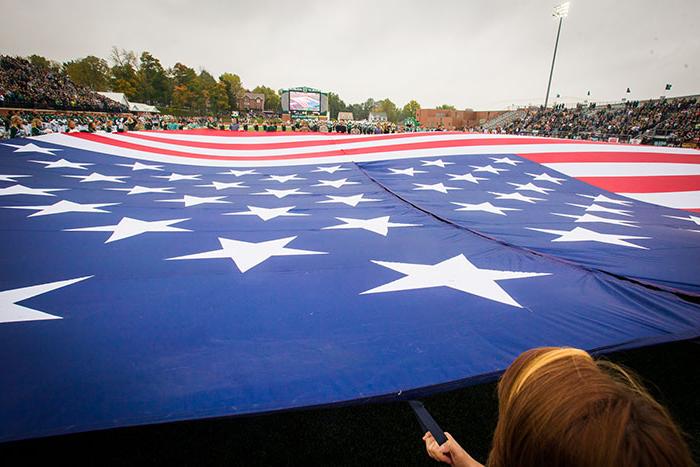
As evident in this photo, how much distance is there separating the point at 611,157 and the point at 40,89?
5328 cm

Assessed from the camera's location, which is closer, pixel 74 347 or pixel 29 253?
pixel 74 347

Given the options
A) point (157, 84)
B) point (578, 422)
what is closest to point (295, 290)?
point (578, 422)

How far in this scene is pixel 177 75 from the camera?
74.9 meters

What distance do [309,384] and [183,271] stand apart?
5.21 feet

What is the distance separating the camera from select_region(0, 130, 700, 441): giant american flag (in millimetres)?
1354

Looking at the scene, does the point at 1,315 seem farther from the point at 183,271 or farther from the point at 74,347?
the point at 183,271

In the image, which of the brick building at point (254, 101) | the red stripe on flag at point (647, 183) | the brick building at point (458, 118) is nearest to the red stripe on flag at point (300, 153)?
the red stripe on flag at point (647, 183)

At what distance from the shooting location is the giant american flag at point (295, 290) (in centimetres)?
135

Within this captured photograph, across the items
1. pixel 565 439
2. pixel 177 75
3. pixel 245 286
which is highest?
pixel 177 75

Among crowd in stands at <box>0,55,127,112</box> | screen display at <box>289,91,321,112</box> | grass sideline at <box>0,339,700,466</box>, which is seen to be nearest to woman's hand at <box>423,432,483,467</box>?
grass sideline at <box>0,339,700,466</box>

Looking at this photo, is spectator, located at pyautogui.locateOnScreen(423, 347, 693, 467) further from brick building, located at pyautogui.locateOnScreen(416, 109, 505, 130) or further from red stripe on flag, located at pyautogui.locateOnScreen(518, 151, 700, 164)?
brick building, located at pyautogui.locateOnScreen(416, 109, 505, 130)

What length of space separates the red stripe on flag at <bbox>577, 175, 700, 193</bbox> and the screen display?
3988 cm

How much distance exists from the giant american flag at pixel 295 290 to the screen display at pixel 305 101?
39322 mm

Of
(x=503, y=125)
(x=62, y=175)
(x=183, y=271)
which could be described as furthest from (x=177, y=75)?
(x=183, y=271)
